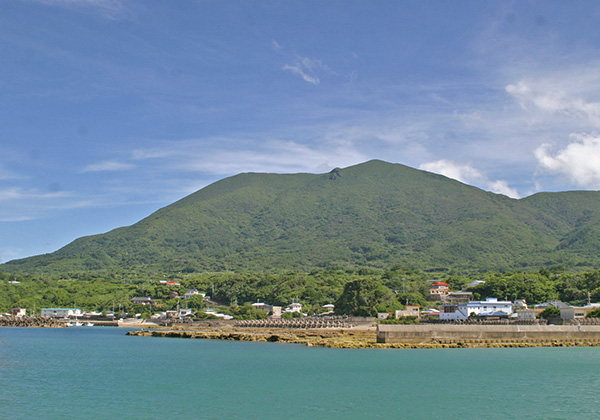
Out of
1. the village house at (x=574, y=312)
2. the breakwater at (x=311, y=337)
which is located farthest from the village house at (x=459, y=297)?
the breakwater at (x=311, y=337)

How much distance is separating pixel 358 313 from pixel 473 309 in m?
15.2

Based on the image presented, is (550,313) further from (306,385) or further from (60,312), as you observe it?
(60,312)

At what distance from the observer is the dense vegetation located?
279 feet

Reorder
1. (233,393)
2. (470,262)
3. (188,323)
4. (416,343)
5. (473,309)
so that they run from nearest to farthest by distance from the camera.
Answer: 1. (233,393)
2. (416,343)
3. (473,309)
4. (188,323)
5. (470,262)

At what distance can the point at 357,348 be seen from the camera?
1880 inches

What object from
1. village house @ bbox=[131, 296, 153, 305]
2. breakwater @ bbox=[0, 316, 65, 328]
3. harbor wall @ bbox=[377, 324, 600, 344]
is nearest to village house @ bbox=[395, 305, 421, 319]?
harbor wall @ bbox=[377, 324, 600, 344]

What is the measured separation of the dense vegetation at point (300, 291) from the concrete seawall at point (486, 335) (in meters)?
28.0

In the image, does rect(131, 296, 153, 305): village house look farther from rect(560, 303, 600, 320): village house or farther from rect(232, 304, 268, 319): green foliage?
rect(560, 303, 600, 320): village house

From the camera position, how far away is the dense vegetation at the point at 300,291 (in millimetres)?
85188

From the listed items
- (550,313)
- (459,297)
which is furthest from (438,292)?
(550,313)

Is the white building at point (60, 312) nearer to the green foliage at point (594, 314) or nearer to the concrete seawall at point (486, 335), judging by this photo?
the concrete seawall at point (486, 335)

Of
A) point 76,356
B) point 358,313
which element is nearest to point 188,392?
point 76,356

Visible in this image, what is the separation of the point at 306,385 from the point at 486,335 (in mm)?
26895

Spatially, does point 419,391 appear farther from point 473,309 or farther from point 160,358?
point 473,309
